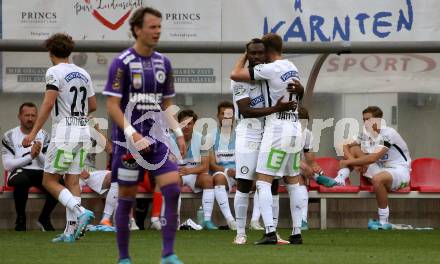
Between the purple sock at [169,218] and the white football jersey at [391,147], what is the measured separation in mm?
7091

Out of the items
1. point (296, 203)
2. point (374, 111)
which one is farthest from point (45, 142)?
point (296, 203)

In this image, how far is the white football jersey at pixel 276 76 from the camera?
34.7 feet

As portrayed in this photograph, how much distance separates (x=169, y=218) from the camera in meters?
7.92

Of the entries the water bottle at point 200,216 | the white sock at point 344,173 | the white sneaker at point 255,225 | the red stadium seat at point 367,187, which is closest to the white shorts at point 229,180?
the water bottle at point 200,216

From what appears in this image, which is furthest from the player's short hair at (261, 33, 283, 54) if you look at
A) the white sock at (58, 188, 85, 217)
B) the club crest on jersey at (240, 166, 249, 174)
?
the white sock at (58, 188, 85, 217)

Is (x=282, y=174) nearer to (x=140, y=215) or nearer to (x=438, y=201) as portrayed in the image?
(x=140, y=215)

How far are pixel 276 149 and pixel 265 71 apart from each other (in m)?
0.74

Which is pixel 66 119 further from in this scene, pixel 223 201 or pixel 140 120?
pixel 223 201

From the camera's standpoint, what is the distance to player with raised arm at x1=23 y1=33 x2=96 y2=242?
1105 cm

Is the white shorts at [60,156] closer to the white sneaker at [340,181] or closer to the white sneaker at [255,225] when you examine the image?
the white sneaker at [255,225]

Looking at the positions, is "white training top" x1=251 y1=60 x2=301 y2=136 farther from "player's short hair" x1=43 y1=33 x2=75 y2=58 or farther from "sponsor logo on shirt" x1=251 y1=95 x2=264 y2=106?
"player's short hair" x1=43 y1=33 x2=75 y2=58

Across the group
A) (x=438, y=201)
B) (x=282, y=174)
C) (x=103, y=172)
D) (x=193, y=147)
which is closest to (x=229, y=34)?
(x=193, y=147)

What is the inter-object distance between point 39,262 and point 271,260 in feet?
6.08

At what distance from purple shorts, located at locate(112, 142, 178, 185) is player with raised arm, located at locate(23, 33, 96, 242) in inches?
117
